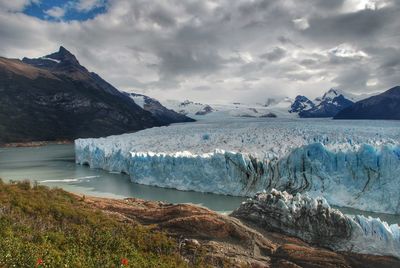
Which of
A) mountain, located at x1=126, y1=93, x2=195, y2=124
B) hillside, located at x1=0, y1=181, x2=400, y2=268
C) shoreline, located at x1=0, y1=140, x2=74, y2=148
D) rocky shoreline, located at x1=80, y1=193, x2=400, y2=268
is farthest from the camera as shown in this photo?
mountain, located at x1=126, y1=93, x2=195, y2=124

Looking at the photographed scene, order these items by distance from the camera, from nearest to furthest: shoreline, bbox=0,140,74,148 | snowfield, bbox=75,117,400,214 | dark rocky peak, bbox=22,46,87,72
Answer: snowfield, bbox=75,117,400,214 < shoreline, bbox=0,140,74,148 < dark rocky peak, bbox=22,46,87,72

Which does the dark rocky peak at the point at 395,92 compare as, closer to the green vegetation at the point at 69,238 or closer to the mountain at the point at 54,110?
the mountain at the point at 54,110

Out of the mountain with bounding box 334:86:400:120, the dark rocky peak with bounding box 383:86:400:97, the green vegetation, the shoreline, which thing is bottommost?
the green vegetation

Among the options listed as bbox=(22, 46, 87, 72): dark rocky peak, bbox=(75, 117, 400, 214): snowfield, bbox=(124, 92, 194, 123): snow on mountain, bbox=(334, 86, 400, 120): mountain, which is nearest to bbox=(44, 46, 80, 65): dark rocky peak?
bbox=(22, 46, 87, 72): dark rocky peak

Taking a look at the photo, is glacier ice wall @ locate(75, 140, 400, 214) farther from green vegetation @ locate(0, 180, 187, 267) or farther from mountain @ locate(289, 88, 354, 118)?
mountain @ locate(289, 88, 354, 118)

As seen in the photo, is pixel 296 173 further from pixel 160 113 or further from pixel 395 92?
pixel 160 113
